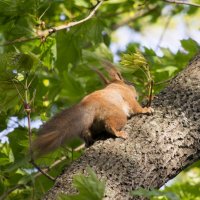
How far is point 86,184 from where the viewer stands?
189cm

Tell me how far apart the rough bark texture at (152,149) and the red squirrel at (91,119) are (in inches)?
3.7

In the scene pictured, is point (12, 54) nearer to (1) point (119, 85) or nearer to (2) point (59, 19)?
(1) point (119, 85)

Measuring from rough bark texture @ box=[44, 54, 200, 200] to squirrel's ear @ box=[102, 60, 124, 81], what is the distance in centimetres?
87

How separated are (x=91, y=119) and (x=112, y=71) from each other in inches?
33.6

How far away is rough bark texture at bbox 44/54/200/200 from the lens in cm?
241

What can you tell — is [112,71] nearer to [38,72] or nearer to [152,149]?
[38,72]

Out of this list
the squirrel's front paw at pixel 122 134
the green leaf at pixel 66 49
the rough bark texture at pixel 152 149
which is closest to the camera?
the rough bark texture at pixel 152 149

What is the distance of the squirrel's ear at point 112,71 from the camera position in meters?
3.79

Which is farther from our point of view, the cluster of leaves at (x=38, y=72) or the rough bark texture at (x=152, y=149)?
the cluster of leaves at (x=38, y=72)

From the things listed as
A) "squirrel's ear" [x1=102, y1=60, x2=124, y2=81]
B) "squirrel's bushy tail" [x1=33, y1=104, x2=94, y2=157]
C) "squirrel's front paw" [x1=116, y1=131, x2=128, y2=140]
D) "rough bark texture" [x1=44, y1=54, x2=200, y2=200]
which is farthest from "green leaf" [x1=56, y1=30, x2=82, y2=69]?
"squirrel's front paw" [x1=116, y1=131, x2=128, y2=140]

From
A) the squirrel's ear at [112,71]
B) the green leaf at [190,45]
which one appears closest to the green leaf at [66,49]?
the squirrel's ear at [112,71]

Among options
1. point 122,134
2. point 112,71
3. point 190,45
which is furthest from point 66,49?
point 122,134

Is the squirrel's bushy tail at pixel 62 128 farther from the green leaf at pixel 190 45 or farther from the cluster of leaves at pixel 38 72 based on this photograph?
the green leaf at pixel 190 45

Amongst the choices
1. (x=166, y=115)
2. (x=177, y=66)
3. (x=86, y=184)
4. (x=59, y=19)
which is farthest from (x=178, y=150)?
(x=59, y=19)
